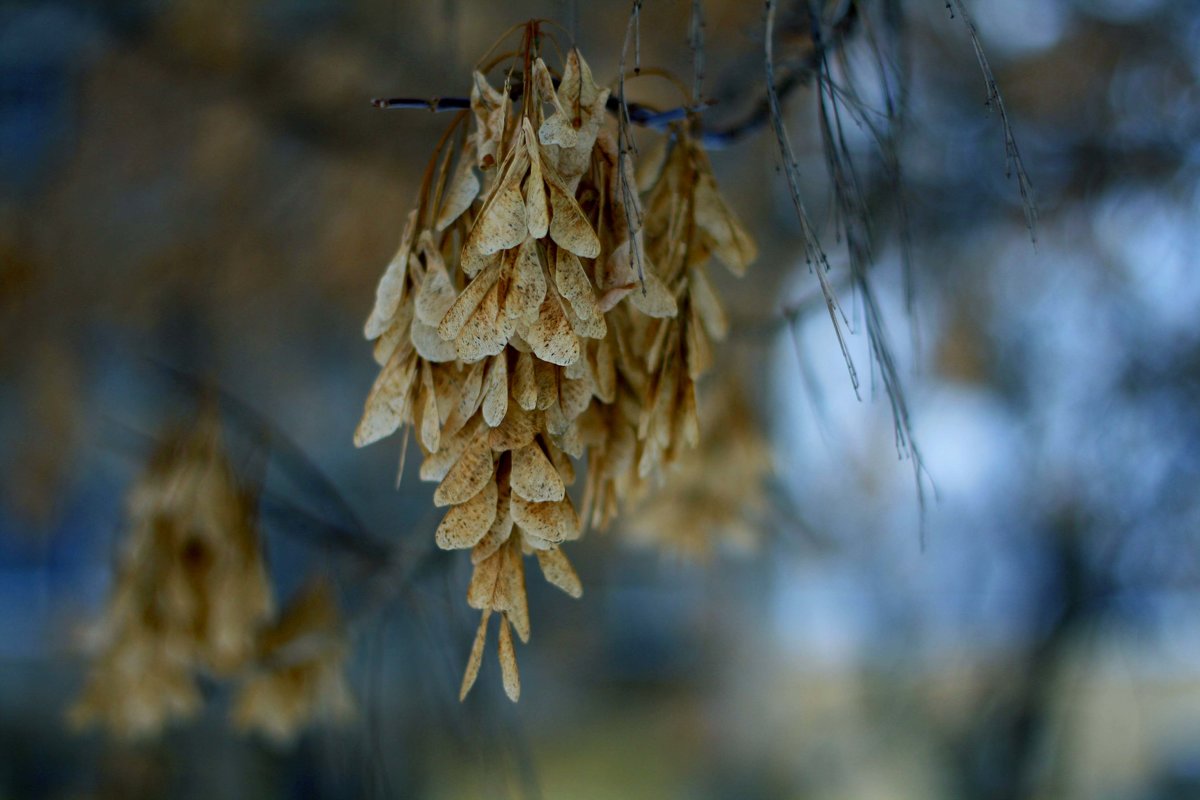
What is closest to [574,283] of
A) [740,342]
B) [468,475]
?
[468,475]

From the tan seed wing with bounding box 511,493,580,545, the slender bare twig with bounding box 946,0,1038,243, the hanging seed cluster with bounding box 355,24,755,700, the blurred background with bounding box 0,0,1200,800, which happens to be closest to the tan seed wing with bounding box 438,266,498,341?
the hanging seed cluster with bounding box 355,24,755,700

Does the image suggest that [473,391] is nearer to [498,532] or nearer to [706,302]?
[498,532]

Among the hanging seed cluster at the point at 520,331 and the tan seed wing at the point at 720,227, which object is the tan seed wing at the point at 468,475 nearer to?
the hanging seed cluster at the point at 520,331

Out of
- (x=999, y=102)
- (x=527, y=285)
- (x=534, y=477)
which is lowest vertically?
(x=534, y=477)

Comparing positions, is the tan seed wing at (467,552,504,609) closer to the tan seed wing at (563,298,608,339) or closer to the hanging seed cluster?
the hanging seed cluster

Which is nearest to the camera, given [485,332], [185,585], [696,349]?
[485,332]

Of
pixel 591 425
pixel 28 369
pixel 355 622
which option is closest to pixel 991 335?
pixel 355 622

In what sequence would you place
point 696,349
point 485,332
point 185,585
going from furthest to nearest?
point 185,585 → point 696,349 → point 485,332

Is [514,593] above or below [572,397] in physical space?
below
